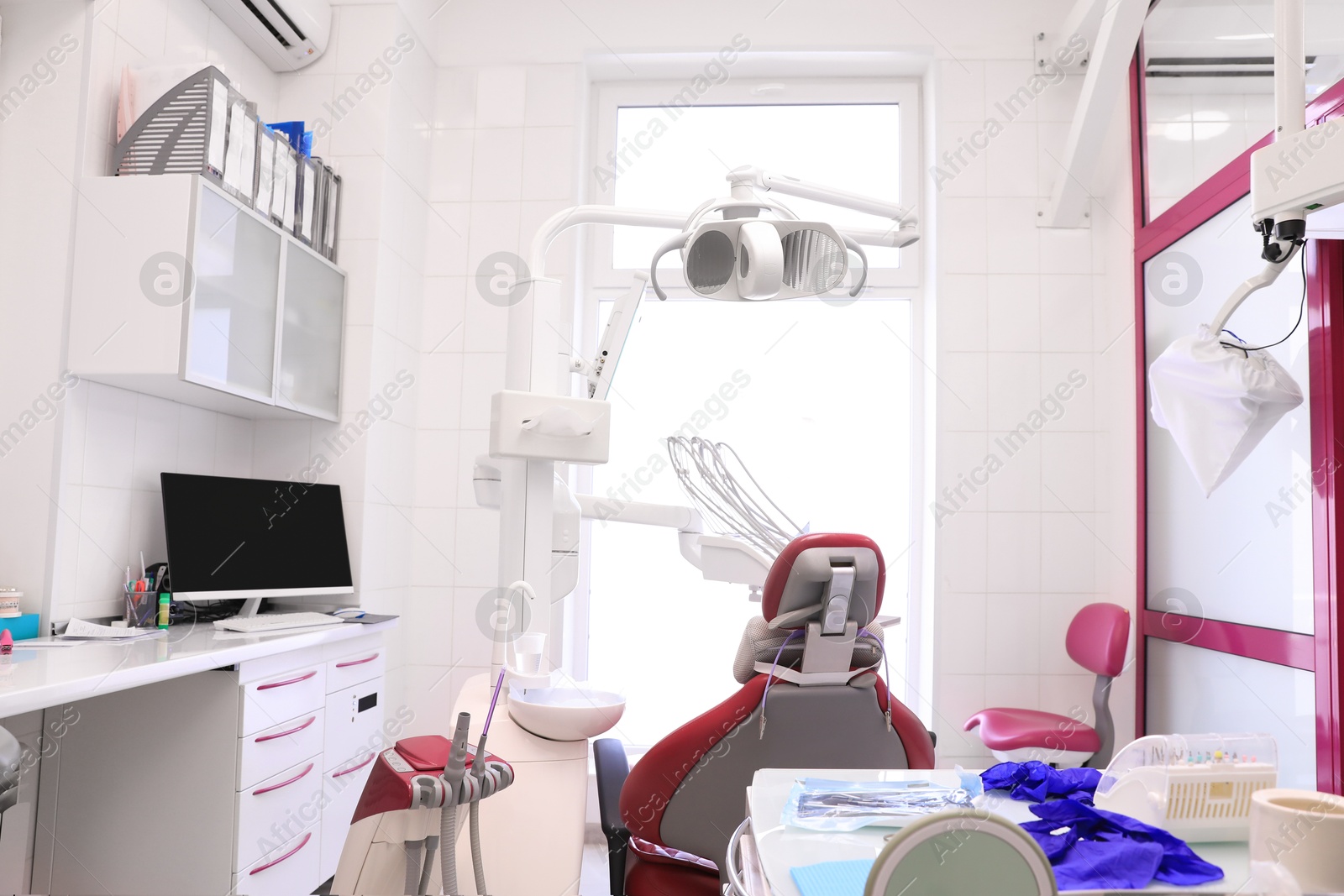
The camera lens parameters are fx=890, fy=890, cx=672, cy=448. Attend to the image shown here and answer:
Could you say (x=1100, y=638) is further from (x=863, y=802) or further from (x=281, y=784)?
(x=281, y=784)

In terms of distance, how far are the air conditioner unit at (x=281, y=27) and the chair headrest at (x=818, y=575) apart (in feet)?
9.72

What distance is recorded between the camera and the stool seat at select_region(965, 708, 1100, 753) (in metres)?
3.02

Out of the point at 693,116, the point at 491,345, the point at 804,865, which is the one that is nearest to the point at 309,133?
the point at 491,345

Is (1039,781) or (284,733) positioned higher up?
(1039,781)

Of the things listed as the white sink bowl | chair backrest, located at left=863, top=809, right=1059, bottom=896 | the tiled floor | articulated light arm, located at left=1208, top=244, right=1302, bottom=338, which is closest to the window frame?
the tiled floor

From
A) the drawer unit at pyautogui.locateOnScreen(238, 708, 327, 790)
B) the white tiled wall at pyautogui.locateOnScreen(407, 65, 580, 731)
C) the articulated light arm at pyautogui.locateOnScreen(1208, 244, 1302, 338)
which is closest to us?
the articulated light arm at pyautogui.locateOnScreen(1208, 244, 1302, 338)

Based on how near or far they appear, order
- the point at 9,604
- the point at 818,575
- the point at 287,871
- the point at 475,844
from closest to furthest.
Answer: the point at 475,844 → the point at 818,575 → the point at 9,604 → the point at 287,871

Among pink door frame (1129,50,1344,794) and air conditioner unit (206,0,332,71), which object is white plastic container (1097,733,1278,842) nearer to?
pink door frame (1129,50,1344,794)

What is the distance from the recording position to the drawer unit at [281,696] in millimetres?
2396

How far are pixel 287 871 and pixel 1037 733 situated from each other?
2423mm

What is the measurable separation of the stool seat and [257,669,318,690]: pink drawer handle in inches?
88.3

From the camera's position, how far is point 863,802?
1209 millimetres

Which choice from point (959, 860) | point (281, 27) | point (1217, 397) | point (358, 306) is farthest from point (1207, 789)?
point (281, 27)

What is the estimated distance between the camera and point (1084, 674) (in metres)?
3.50
